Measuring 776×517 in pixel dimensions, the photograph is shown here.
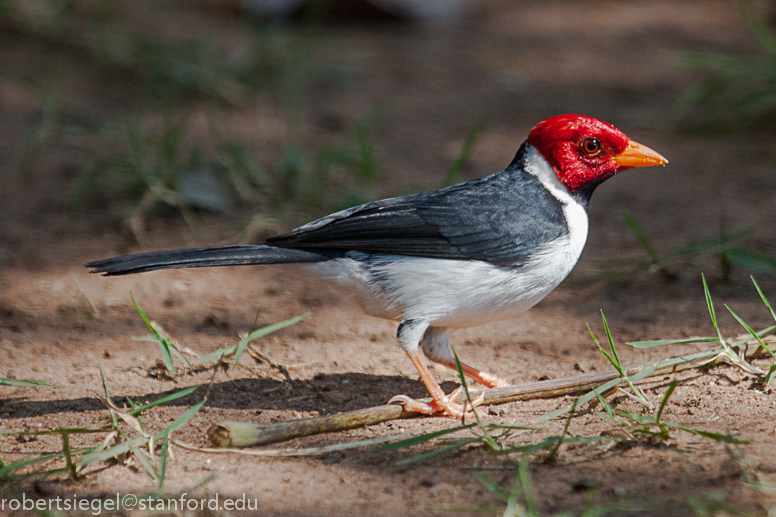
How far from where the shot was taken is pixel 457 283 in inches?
124

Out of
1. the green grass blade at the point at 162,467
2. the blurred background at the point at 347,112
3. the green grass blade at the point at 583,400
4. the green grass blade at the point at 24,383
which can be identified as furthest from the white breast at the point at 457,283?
the green grass blade at the point at 24,383

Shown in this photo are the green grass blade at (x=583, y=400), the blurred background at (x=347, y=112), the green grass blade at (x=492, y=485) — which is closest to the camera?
the green grass blade at (x=492, y=485)

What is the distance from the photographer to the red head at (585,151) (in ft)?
11.1

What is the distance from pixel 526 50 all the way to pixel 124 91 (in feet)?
15.0

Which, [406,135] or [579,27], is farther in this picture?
[579,27]

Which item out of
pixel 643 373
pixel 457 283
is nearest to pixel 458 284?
pixel 457 283

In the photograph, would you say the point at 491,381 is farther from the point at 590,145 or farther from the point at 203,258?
→ the point at 203,258

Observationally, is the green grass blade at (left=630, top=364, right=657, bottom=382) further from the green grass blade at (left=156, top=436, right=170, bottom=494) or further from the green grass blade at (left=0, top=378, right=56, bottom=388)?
the green grass blade at (left=0, top=378, right=56, bottom=388)

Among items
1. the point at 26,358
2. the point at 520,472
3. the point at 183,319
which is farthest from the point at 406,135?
the point at 520,472

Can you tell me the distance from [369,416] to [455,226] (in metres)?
0.92

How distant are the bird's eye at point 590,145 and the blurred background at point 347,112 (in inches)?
29.5

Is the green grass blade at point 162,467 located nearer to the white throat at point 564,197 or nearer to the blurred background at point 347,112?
the white throat at point 564,197

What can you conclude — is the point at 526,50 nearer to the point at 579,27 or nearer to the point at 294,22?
the point at 579,27

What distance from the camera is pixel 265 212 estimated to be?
5.12m
